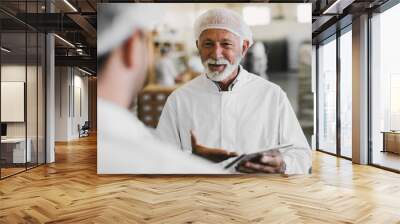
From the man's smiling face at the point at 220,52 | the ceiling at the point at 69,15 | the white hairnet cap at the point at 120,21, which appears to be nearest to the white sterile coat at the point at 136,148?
the white hairnet cap at the point at 120,21

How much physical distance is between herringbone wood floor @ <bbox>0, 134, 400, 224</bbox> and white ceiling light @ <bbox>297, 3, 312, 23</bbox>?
2553 mm

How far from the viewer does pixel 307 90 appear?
6328 millimetres

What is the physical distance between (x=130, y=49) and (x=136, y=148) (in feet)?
5.22

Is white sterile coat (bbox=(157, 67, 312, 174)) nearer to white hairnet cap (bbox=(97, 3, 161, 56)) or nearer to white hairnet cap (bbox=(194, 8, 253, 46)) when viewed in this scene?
white hairnet cap (bbox=(194, 8, 253, 46))

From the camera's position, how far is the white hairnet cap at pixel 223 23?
623cm

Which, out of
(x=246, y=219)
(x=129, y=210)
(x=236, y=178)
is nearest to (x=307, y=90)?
(x=236, y=178)

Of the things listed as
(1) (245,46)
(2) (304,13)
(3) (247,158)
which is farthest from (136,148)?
(2) (304,13)

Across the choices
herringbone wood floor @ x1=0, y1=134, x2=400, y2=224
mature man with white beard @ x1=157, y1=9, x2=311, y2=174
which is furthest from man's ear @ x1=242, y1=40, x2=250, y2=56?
herringbone wood floor @ x1=0, y1=134, x2=400, y2=224

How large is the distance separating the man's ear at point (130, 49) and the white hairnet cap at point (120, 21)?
0.08 m

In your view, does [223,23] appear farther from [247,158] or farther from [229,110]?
[247,158]

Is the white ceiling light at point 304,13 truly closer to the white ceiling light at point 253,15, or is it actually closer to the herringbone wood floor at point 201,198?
the white ceiling light at point 253,15

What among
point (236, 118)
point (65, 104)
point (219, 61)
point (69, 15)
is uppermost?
point (69, 15)

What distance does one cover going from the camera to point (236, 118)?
6.19 meters

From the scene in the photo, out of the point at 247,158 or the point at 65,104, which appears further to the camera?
the point at 65,104
